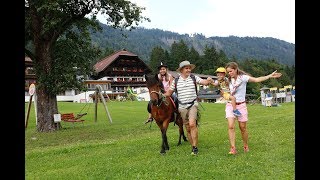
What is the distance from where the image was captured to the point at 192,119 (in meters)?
11.3

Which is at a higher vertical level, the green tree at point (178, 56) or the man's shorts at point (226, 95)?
the green tree at point (178, 56)

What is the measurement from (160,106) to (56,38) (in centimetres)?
1598

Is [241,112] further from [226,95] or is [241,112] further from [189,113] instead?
[189,113]

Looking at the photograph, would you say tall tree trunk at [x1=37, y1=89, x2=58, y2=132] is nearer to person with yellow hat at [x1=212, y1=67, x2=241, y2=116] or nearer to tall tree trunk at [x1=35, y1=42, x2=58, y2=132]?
tall tree trunk at [x1=35, y1=42, x2=58, y2=132]

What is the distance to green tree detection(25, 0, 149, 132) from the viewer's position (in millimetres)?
24438

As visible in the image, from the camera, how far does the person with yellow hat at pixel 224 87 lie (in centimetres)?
1070

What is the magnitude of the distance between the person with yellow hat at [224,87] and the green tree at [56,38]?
14696 millimetres

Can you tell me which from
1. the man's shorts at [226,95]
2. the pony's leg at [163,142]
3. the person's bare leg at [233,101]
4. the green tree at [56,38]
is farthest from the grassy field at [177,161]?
the green tree at [56,38]

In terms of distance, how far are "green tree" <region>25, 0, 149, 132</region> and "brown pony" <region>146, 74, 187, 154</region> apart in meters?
13.4

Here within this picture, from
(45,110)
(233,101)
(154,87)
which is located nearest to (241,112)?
(233,101)

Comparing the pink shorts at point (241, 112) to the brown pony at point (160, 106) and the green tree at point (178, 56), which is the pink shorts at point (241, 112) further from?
the green tree at point (178, 56)
